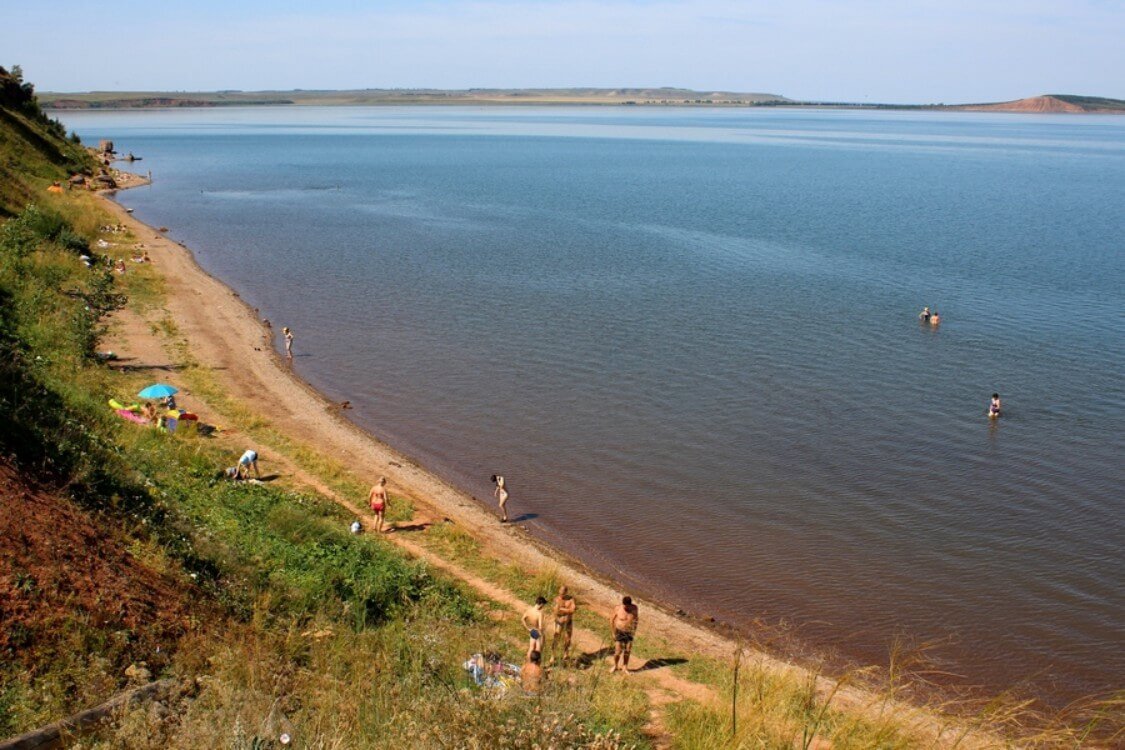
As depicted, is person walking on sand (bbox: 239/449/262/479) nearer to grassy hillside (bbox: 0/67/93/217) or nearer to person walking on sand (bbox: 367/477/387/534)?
person walking on sand (bbox: 367/477/387/534)

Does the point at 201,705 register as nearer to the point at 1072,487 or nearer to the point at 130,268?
the point at 1072,487

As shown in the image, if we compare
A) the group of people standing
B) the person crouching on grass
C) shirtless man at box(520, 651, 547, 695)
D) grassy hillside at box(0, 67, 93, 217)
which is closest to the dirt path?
the group of people standing

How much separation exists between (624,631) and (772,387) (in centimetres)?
1765

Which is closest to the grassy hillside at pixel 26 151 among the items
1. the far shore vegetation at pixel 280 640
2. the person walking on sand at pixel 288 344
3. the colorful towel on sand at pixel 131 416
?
the person walking on sand at pixel 288 344

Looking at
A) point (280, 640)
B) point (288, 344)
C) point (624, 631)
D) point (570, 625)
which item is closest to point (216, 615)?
point (280, 640)

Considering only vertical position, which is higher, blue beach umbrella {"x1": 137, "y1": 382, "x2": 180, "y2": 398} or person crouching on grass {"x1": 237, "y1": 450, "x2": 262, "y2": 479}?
blue beach umbrella {"x1": 137, "y1": 382, "x2": 180, "y2": 398}

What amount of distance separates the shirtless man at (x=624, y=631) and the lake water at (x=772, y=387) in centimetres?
424

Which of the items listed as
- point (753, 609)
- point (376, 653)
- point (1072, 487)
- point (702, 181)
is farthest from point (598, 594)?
point (702, 181)

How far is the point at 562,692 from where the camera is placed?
9.02 m

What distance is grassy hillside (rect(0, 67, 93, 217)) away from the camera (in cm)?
4616

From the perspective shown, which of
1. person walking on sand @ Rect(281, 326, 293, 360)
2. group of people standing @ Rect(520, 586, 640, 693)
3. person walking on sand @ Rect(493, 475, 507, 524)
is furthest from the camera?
person walking on sand @ Rect(281, 326, 293, 360)

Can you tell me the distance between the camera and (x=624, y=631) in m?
13.9

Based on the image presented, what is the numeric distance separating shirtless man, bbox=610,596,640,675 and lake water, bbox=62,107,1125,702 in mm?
4242

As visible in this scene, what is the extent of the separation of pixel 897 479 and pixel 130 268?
3606cm
